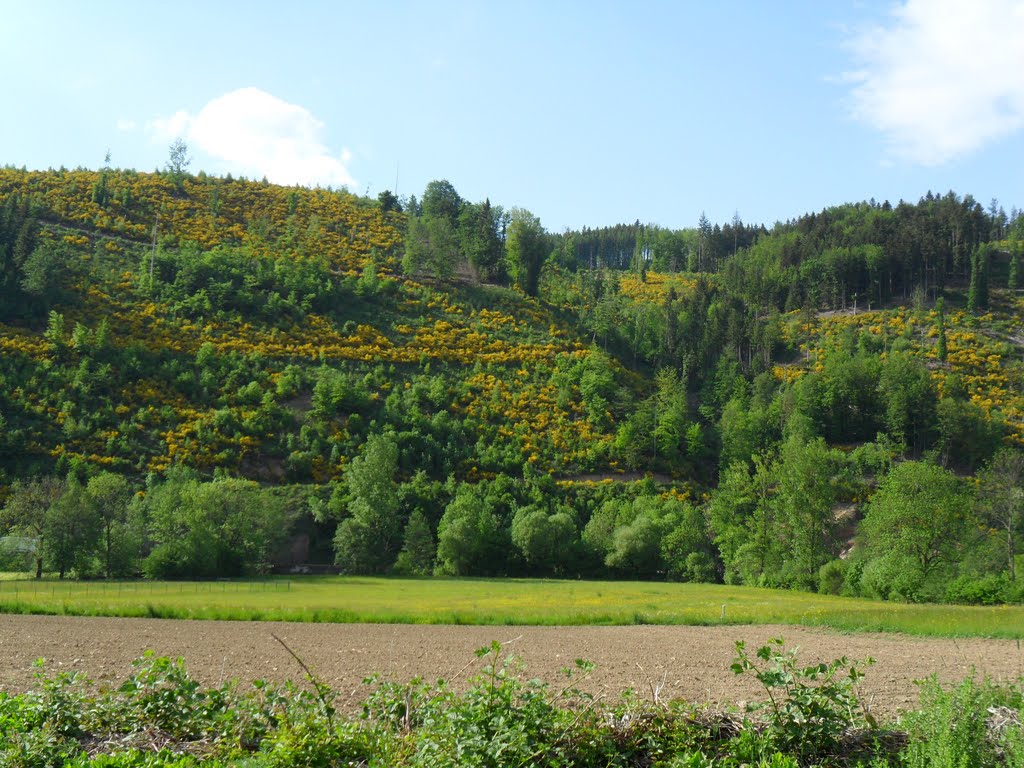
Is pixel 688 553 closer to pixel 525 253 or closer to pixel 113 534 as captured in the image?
pixel 113 534

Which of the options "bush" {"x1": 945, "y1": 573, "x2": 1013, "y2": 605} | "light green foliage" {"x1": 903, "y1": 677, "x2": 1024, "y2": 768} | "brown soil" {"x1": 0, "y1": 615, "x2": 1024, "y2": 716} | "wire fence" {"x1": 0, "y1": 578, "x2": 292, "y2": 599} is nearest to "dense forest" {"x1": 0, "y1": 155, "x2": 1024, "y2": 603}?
"bush" {"x1": 945, "y1": 573, "x2": 1013, "y2": 605}

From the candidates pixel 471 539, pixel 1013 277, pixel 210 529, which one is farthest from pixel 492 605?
pixel 1013 277

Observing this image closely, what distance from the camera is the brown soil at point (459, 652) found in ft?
55.5

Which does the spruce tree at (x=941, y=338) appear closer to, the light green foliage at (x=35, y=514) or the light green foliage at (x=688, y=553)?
the light green foliage at (x=688, y=553)

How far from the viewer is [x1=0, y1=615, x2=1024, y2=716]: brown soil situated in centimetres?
1691

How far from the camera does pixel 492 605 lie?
45125mm

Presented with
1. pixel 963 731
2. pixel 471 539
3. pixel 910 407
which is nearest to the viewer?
pixel 963 731

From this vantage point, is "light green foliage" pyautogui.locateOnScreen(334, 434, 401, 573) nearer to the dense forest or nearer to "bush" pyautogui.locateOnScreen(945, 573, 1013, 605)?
the dense forest

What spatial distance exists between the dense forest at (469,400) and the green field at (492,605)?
9.76 m

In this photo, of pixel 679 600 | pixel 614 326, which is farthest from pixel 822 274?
pixel 679 600

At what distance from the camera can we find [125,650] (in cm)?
2334

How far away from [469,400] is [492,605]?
56.8 m

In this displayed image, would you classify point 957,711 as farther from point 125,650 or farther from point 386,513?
point 386,513

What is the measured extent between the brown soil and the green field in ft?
7.53
